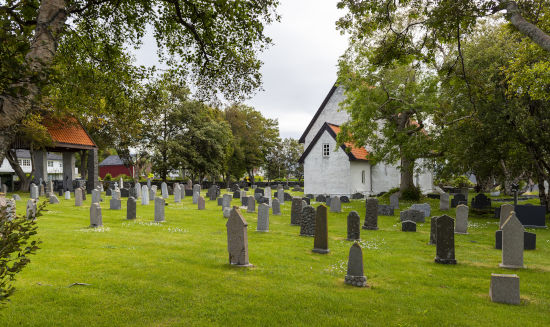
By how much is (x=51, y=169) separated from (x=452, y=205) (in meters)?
84.0

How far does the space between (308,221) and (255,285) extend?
623 cm

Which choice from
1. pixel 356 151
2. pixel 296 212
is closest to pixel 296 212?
pixel 296 212

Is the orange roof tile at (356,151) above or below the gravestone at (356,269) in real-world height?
above

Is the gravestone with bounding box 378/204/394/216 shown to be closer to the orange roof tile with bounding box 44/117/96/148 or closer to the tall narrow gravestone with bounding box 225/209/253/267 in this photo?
the tall narrow gravestone with bounding box 225/209/253/267

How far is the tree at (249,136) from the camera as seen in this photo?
53.8 meters

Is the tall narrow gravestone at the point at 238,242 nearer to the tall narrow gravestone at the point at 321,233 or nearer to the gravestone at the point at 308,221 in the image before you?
the tall narrow gravestone at the point at 321,233

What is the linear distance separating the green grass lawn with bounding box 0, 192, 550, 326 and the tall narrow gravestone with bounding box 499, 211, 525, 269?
0.98 feet

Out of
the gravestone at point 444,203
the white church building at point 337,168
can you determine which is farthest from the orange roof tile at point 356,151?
the gravestone at point 444,203

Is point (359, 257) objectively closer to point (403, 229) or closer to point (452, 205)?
point (403, 229)

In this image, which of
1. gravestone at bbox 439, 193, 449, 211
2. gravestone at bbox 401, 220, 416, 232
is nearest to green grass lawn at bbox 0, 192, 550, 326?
gravestone at bbox 401, 220, 416, 232

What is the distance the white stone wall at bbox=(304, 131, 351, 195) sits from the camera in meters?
32.3

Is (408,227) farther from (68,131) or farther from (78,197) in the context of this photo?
(68,131)

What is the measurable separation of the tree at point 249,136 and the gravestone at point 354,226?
40.5 metres

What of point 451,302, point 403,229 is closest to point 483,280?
point 451,302
